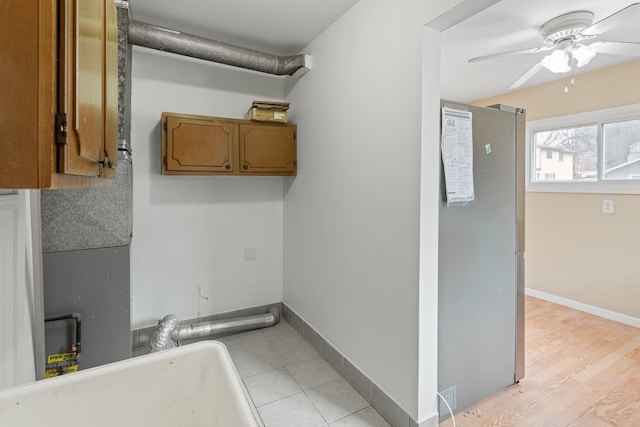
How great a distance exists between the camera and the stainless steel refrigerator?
1.78 meters

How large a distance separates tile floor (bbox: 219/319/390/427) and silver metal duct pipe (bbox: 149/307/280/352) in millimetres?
94

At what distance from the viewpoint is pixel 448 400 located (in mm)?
1805

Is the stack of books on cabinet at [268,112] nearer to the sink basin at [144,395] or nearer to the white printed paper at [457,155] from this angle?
the white printed paper at [457,155]

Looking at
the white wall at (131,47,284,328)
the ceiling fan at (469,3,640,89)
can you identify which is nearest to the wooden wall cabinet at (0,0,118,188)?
the white wall at (131,47,284,328)

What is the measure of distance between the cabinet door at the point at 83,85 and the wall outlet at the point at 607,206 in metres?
4.34

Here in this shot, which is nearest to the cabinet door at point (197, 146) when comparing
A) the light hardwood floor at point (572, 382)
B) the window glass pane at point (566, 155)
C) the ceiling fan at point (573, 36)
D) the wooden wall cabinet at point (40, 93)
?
the wooden wall cabinet at point (40, 93)

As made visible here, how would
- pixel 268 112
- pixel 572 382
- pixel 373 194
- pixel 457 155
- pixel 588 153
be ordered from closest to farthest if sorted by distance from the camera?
pixel 457 155 < pixel 373 194 < pixel 572 382 < pixel 268 112 < pixel 588 153

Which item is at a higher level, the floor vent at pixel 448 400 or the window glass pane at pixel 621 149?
the window glass pane at pixel 621 149

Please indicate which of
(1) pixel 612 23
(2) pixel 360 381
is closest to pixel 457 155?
(2) pixel 360 381

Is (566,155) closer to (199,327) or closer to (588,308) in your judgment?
(588,308)

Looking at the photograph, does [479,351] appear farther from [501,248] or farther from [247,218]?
[247,218]

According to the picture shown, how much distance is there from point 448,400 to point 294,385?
98cm

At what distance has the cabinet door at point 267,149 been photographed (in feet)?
8.71

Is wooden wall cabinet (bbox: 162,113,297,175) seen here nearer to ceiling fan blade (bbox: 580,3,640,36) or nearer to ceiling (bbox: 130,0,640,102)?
ceiling (bbox: 130,0,640,102)
